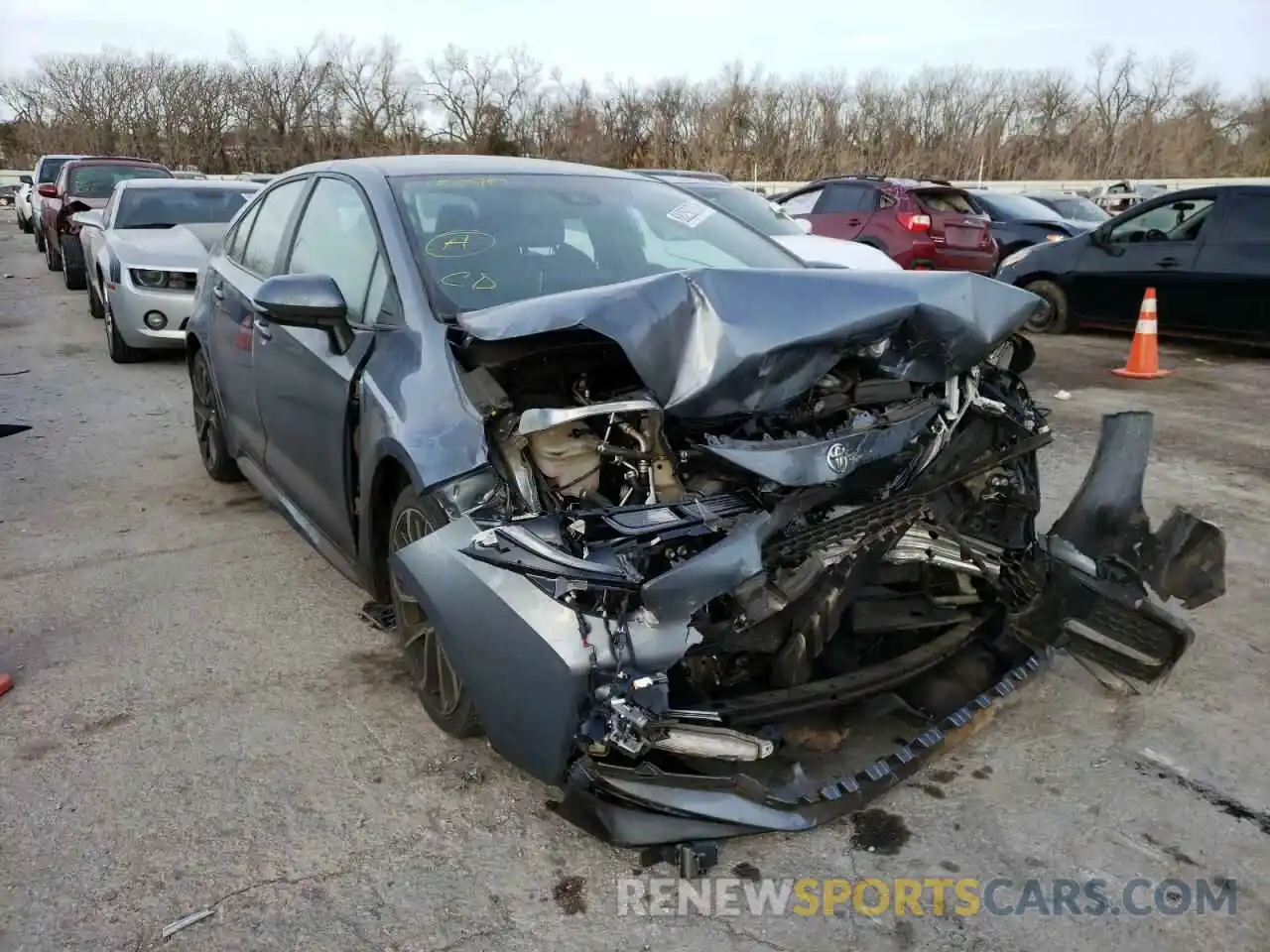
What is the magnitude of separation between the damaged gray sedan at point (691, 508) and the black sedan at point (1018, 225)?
1202 cm

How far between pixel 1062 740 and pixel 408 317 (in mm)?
2381

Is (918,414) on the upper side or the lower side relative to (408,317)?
lower

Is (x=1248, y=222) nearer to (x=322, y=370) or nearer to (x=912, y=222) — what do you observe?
(x=912, y=222)

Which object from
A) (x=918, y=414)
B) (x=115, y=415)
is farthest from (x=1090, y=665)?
(x=115, y=415)

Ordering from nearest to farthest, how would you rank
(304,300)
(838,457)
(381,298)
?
(838,457) < (304,300) < (381,298)

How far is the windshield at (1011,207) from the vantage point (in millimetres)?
14906

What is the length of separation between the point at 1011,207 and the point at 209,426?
13003 mm

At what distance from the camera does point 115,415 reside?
24.0 ft

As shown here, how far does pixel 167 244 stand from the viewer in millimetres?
9289

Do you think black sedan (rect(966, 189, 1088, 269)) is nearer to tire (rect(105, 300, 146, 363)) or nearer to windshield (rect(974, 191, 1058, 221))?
windshield (rect(974, 191, 1058, 221))

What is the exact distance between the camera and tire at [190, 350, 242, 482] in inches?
211

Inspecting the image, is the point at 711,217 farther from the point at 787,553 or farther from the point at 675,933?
the point at 675,933

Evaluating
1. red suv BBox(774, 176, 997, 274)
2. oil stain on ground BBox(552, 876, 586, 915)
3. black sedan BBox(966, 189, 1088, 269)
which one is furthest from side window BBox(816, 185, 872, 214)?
oil stain on ground BBox(552, 876, 586, 915)

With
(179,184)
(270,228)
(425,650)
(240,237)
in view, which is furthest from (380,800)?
(179,184)
